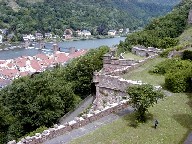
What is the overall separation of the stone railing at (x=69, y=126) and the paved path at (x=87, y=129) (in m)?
0.20

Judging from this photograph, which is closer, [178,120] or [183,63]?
[178,120]

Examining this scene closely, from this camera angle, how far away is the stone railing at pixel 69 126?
1805 centimetres

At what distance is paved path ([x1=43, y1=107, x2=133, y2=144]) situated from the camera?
18.8 m

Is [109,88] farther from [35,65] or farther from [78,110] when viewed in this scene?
[35,65]

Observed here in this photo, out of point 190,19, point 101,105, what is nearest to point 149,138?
point 101,105

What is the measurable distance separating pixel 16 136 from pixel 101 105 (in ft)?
48.2

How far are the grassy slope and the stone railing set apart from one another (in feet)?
3.47

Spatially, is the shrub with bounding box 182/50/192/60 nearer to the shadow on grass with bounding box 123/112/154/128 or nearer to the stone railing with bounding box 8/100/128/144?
the stone railing with bounding box 8/100/128/144

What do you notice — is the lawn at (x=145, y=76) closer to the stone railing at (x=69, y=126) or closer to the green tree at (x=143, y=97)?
the stone railing at (x=69, y=126)

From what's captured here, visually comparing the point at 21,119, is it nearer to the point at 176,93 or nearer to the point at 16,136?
the point at 16,136

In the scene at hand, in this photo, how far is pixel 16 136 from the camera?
40250 millimetres

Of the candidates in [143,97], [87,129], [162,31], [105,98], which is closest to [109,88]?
[105,98]

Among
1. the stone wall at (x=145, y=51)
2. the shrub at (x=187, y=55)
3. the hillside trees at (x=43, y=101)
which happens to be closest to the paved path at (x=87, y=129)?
the shrub at (x=187, y=55)

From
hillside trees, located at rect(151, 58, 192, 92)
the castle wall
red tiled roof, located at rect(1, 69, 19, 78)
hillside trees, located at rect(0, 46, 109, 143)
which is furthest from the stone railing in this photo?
red tiled roof, located at rect(1, 69, 19, 78)
